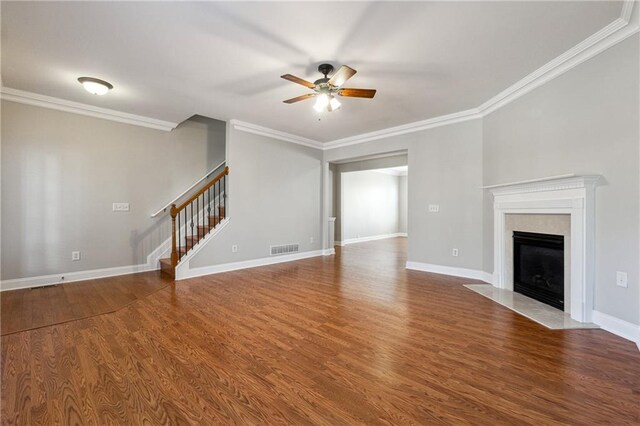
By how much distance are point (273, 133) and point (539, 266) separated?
5079mm

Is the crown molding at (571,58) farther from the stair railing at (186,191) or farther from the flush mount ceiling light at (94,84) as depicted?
the flush mount ceiling light at (94,84)

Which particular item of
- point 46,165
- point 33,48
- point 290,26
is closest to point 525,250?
point 290,26

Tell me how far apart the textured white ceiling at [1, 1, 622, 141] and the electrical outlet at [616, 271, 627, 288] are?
2.30 meters

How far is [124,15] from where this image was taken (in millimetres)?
2338

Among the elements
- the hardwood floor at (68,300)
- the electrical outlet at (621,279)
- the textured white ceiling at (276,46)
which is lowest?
the hardwood floor at (68,300)

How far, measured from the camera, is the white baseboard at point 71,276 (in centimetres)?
391

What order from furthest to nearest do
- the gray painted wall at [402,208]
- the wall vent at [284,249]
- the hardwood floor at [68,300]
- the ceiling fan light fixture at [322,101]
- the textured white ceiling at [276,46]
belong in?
the gray painted wall at [402,208], the wall vent at [284,249], the ceiling fan light fixture at [322,101], the hardwood floor at [68,300], the textured white ceiling at [276,46]

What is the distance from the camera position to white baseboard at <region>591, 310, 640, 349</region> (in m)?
2.38

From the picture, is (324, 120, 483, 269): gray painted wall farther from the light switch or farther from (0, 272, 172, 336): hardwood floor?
the light switch

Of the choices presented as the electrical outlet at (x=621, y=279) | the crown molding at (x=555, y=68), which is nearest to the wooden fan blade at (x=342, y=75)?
the crown molding at (x=555, y=68)

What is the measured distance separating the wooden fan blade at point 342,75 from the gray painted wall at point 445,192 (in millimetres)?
2815

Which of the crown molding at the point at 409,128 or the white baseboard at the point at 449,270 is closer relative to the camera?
the white baseboard at the point at 449,270

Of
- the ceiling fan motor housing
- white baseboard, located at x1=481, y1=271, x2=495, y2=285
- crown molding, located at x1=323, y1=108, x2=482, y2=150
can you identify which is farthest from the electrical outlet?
the ceiling fan motor housing

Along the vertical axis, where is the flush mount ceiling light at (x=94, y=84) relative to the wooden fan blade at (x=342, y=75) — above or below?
above
